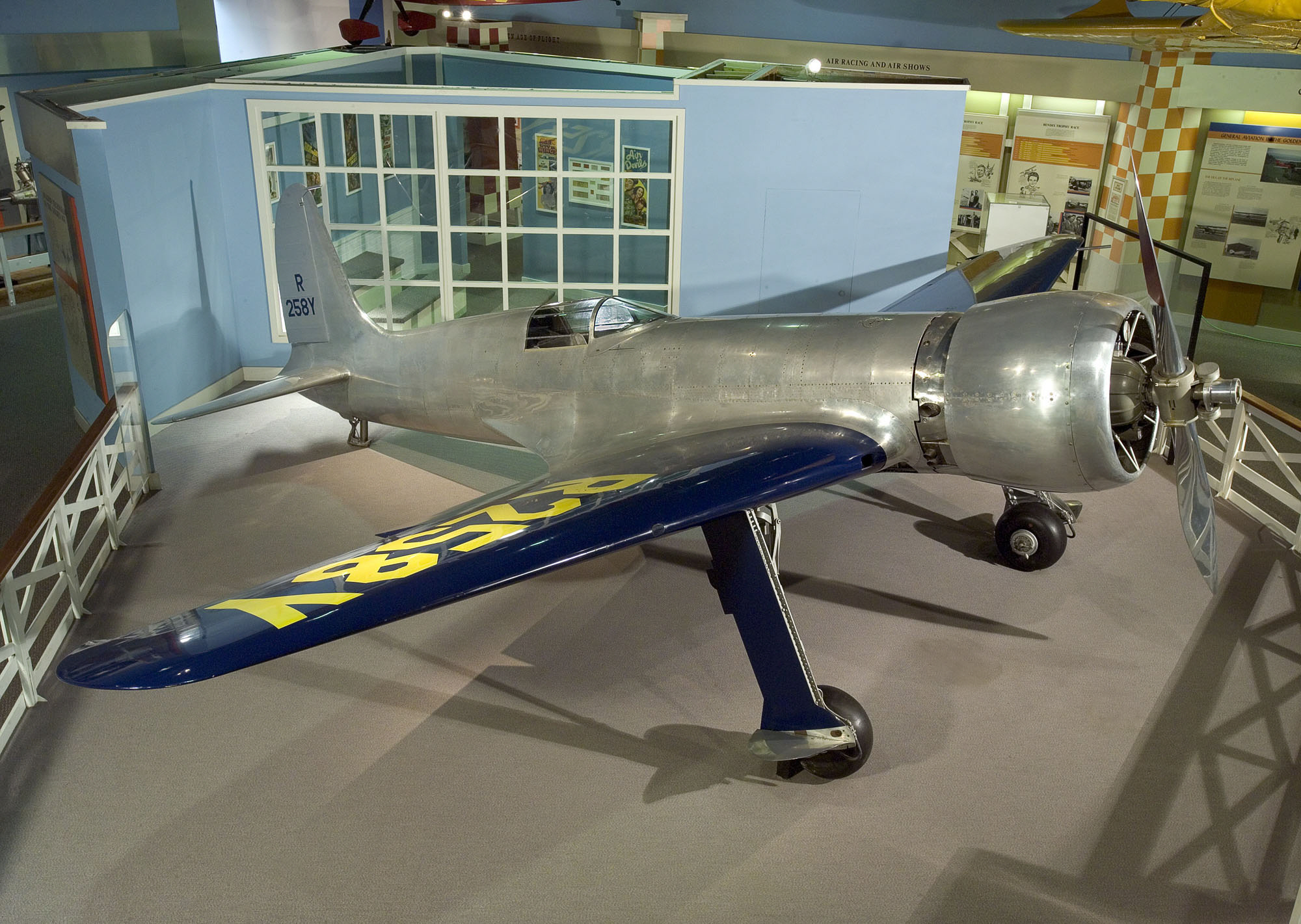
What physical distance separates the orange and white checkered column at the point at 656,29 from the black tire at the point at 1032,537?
9.14 meters

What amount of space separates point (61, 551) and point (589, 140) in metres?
6.39

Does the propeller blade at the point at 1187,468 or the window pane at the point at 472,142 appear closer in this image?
the propeller blade at the point at 1187,468

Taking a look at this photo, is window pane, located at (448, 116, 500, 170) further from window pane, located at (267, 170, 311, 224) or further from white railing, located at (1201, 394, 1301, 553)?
white railing, located at (1201, 394, 1301, 553)

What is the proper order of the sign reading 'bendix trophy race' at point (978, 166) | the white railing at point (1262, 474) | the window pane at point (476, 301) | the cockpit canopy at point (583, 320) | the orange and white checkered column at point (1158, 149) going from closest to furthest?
the cockpit canopy at point (583, 320) → the white railing at point (1262, 474) → the window pane at point (476, 301) → the orange and white checkered column at point (1158, 149) → the sign reading 'bendix trophy race' at point (978, 166)

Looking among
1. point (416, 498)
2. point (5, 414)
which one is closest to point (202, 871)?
point (416, 498)

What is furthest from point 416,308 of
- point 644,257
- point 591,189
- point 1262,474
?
point 1262,474

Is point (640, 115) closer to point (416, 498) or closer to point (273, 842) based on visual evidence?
point (416, 498)

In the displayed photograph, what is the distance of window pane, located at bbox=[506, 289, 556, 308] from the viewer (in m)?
9.80

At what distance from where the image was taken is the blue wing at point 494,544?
3154mm

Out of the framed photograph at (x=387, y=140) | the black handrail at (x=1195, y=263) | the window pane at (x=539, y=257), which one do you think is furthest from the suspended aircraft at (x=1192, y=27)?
the framed photograph at (x=387, y=140)

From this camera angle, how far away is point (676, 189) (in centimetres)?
882

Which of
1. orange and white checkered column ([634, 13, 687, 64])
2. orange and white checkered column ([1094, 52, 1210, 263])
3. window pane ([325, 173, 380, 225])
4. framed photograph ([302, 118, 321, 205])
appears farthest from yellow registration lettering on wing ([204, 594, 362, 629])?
orange and white checkered column ([634, 13, 687, 64])

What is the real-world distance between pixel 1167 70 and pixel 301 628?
Answer: 10.9 metres

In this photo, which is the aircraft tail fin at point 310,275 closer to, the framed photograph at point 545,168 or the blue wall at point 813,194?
the blue wall at point 813,194
